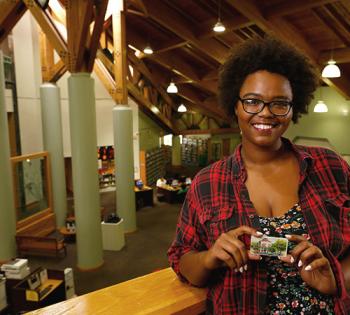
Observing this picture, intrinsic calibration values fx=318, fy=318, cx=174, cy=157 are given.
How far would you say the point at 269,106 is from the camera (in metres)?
1.17

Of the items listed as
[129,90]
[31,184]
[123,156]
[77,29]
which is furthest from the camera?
[129,90]

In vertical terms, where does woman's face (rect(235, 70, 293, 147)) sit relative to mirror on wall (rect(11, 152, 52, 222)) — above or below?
Result: above

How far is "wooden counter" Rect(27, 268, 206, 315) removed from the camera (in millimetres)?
1095

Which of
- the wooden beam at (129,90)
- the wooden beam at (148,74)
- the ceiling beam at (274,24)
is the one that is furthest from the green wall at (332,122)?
the wooden beam at (148,74)

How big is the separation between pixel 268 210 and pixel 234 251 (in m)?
0.24

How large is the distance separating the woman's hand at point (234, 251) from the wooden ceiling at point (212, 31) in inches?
150

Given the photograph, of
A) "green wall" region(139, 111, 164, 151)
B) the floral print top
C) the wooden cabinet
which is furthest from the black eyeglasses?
"green wall" region(139, 111, 164, 151)

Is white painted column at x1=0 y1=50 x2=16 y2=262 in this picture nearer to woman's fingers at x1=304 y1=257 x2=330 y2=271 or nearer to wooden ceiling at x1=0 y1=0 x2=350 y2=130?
wooden ceiling at x1=0 y1=0 x2=350 y2=130

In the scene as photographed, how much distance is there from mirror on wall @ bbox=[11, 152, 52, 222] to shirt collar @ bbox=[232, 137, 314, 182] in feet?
21.7

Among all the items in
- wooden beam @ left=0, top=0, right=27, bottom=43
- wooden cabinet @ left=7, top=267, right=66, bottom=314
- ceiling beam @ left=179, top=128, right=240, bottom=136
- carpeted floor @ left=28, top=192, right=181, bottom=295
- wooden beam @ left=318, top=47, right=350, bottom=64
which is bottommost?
carpeted floor @ left=28, top=192, right=181, bottom=295

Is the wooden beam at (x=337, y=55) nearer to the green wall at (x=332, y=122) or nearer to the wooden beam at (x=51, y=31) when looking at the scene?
the green wall at (x=332, y=122)

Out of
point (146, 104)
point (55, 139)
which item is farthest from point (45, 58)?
point (146, 104)

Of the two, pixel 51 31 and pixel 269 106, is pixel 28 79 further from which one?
pixel 269 106

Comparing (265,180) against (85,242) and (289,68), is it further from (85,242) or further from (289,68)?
(85,242)
